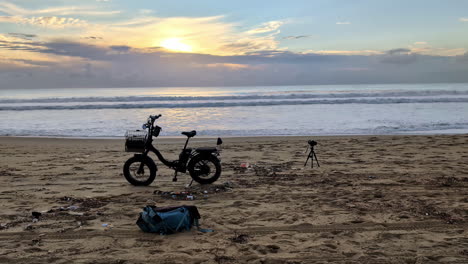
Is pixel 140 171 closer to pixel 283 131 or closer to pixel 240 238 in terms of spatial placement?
pixel 240 238

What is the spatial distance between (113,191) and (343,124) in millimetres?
14072

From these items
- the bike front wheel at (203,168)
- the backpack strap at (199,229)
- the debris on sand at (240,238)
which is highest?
the bike front wheel at (203,168)

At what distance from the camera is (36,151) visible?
11445mm

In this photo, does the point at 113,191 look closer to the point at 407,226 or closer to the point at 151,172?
the point at 151,172

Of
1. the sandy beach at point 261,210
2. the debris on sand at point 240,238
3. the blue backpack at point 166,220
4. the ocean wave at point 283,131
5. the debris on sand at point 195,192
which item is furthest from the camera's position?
the ocean wave at point 283,131

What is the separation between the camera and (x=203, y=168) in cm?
693

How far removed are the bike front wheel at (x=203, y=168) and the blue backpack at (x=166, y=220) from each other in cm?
225

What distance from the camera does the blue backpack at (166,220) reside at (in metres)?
4.49

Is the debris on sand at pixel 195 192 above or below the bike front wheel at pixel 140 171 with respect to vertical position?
below

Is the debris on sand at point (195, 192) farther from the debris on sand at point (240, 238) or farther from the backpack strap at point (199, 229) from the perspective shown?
the debris on sand at point (240, 238)

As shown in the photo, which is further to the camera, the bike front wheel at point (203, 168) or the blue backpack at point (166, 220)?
the bike front wheel at point (203, 168)

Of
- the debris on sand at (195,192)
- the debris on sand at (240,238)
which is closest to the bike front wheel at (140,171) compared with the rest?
the debris on sand at (195,192)

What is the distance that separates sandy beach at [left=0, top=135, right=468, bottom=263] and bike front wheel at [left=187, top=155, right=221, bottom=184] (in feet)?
0.69

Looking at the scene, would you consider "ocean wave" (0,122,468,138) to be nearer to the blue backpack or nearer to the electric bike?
the electric bike
